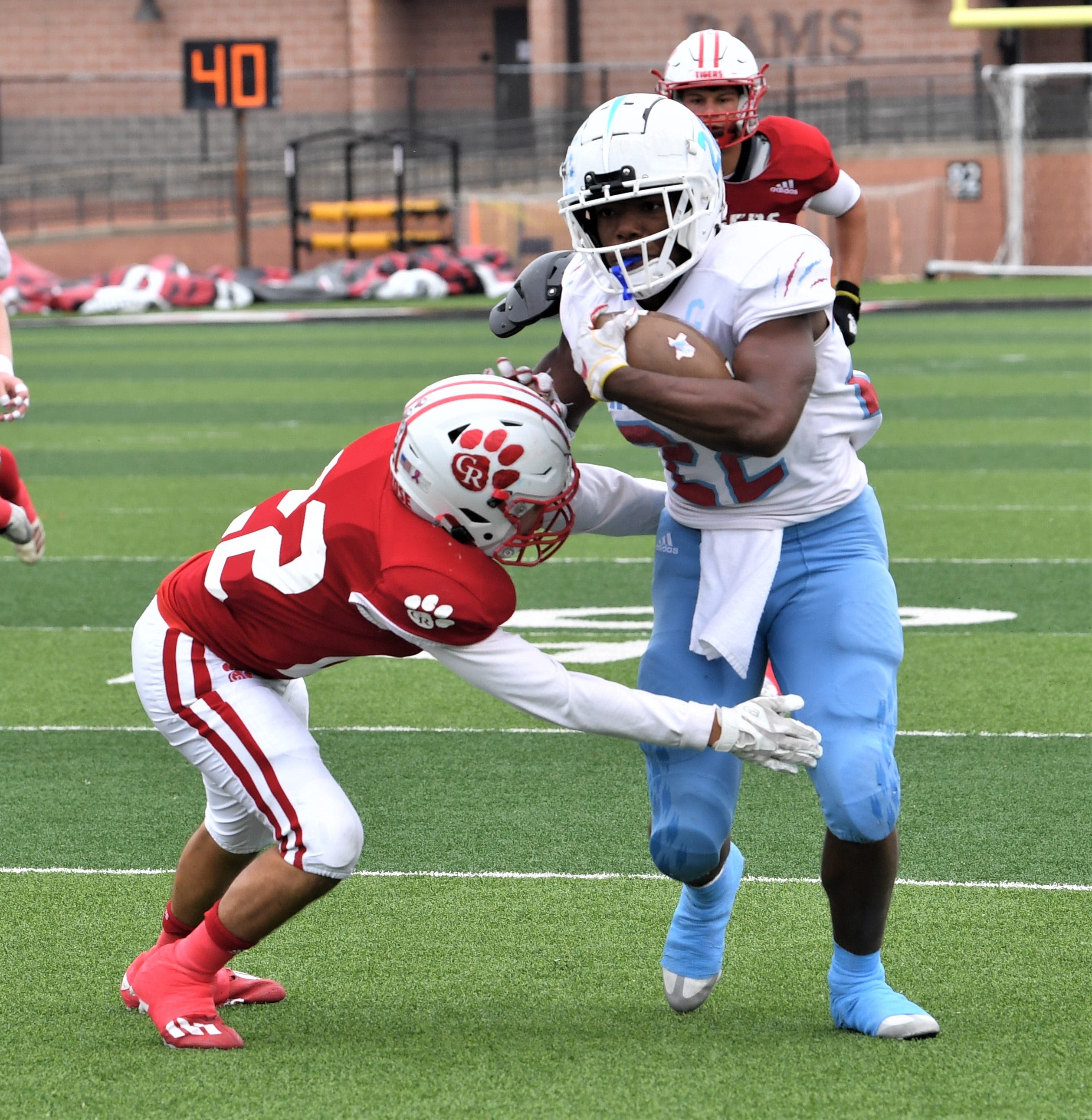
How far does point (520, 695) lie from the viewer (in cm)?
321

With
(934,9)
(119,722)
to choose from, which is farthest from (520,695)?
(934,9)

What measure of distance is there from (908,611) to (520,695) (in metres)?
4.31

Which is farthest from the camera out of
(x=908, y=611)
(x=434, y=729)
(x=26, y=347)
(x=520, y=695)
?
(x=26, y=347)

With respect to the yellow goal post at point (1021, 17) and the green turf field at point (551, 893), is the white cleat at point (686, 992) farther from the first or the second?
the yellow goal post at point (1021, 17)

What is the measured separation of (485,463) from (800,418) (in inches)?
23.6

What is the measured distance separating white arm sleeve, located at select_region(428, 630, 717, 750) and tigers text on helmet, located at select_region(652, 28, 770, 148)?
9.17 ft

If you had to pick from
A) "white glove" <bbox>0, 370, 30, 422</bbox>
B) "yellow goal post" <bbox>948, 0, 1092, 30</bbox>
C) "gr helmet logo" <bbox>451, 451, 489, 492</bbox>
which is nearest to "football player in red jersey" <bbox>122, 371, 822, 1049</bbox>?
"gr helmet logo" <bbox>451, 451, 489, 492</bbox>

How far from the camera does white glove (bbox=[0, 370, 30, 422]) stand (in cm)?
520

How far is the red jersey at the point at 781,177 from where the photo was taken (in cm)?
600

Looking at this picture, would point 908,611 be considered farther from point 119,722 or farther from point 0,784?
point 0,784

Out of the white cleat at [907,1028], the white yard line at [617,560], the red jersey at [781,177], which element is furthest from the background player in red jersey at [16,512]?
the white cleat at [907,1028]

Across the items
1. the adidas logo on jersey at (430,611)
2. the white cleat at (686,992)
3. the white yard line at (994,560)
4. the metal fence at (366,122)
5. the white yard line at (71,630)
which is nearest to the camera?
the adidas logo on jersey at (430,611)

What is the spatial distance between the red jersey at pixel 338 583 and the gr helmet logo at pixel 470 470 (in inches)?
5.1

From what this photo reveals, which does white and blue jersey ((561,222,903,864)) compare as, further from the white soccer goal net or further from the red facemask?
the white soccer goal net
